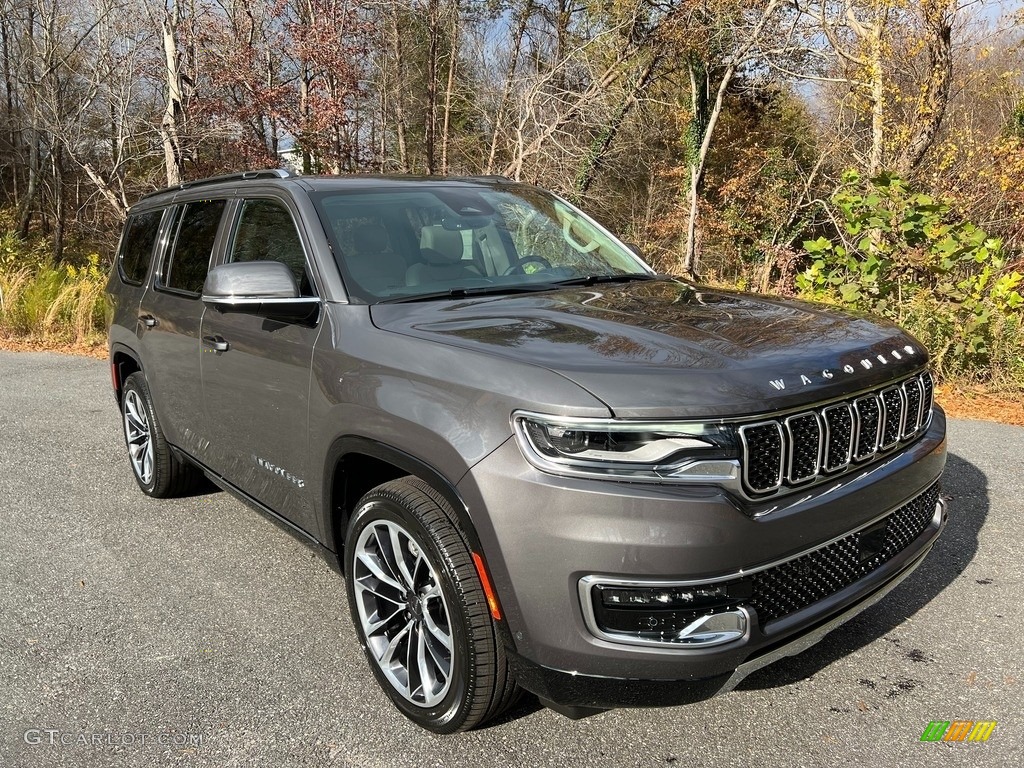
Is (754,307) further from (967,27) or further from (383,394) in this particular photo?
(967,27)

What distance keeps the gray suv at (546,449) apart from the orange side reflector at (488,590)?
0.05ft

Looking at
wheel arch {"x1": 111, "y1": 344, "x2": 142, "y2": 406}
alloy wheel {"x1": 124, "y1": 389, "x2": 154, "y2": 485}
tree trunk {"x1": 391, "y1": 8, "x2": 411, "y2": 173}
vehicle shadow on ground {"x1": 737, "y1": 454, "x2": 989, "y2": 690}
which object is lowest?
vehicle shadow on ground {"x1": 737, "y1": 454, "x2": 989, "y2": 690}

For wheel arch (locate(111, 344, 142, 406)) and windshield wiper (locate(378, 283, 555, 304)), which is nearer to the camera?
windshield wiper (locate(378, 283, 555, 304))

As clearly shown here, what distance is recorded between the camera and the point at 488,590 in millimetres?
2303

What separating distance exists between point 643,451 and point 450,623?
83 centimetres

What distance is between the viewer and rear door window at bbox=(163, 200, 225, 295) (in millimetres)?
4047

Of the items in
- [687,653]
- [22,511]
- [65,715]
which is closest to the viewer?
[687,653]

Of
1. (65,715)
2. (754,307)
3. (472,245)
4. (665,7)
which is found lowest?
(65,715)

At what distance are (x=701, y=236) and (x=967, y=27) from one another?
11.2 metres

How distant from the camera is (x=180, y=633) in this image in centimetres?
339

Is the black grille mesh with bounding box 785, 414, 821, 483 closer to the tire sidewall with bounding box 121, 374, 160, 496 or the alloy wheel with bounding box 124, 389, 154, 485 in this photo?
the tire sidewall with bounding box 121, 374, 160, 496

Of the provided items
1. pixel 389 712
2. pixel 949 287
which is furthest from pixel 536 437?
pixel 949 287

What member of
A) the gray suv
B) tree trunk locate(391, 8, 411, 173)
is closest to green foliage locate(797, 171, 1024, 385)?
the gray suv

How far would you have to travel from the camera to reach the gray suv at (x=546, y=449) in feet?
7.01
